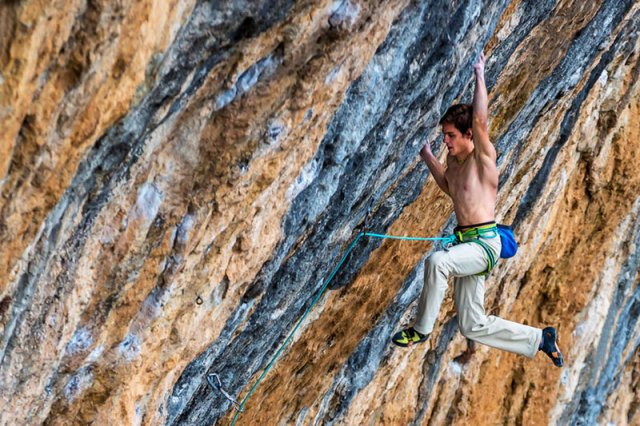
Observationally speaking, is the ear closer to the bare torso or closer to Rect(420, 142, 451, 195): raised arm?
the bare torso

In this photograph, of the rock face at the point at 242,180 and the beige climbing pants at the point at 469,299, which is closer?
the rock face at the point at 242,180

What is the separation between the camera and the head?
5762 mm

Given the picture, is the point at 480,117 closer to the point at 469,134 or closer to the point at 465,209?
the point at 469,134

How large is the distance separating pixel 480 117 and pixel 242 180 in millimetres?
1623

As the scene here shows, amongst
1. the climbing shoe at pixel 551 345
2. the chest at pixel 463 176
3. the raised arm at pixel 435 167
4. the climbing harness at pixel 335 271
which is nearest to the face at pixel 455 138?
the chest at pixel 463 176

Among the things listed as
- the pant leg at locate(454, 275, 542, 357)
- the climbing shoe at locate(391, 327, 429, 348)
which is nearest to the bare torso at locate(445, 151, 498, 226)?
the pant leg at locate(454, 275, 542, 357)

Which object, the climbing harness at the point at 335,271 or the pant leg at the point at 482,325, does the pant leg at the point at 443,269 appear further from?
the pant leg at the point at 482,325

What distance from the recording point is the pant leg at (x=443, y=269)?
5.76 m

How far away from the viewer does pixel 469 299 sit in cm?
637

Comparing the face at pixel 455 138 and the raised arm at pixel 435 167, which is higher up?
the face at pixel 455 138

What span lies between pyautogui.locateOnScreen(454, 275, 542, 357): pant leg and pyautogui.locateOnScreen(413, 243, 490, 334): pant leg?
36cm

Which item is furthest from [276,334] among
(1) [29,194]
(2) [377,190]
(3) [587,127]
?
(3) [587,127]

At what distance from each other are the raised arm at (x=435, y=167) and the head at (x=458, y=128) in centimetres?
20

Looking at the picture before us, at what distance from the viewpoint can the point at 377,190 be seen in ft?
19.8
